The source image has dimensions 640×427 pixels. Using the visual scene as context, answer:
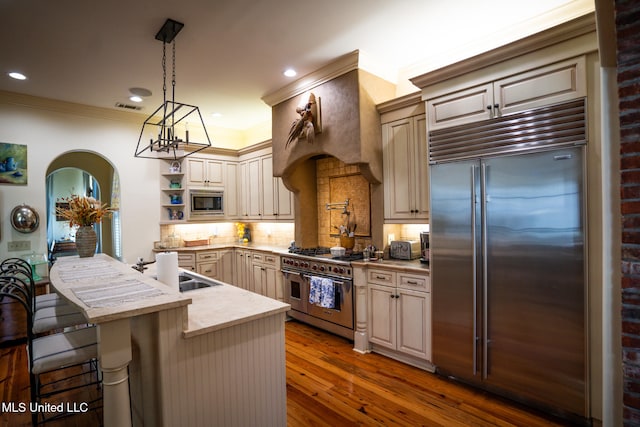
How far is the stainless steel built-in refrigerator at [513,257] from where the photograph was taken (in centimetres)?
223

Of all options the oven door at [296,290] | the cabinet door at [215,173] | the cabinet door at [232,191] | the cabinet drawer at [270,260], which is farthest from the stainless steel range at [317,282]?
the cabinet door at [215,173]

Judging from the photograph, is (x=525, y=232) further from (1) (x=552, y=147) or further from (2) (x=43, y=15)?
(2) (x=43, y=15)

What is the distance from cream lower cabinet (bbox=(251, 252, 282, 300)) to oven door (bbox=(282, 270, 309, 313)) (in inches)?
8.6

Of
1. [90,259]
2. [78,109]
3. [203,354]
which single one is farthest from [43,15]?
[203,354]

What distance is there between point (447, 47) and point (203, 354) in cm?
355

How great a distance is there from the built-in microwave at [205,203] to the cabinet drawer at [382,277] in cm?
343

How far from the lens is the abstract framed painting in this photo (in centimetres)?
429

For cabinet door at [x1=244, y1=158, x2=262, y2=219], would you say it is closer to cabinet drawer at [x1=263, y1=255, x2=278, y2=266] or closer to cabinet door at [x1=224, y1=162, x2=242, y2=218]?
cabinet door at [x1=224, y1=162, x2=242, y2=218]

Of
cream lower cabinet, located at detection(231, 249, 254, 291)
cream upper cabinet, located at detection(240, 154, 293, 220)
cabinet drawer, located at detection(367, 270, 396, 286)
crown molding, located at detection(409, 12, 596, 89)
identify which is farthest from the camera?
cream lower cabinet, located at detection(231, 249, 254, 291)

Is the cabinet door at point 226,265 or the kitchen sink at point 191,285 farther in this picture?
the cabinet door at point 226,265

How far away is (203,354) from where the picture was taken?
1757mm

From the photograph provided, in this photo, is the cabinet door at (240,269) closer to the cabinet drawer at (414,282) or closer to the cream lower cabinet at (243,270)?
the cream lower cabinet at (243,270)

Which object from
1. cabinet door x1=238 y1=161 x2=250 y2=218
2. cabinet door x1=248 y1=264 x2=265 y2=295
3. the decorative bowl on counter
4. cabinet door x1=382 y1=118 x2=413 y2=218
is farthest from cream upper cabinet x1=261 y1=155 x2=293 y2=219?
cabinet door x1=382 y1=118 x2=413 y2=218

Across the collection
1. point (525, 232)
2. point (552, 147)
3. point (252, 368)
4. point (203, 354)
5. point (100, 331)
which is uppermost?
point (552, 147)
